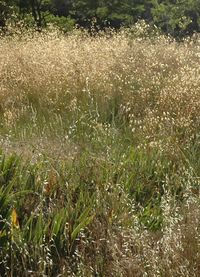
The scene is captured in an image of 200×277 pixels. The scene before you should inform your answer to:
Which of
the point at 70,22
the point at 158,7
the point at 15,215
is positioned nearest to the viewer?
the point at 15,215

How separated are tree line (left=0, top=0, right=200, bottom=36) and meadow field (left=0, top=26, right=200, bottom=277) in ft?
32.8

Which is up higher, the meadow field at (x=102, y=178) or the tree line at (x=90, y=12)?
the meadow field at (x=102, y=178)

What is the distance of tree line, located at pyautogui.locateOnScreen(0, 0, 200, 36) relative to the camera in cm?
1528

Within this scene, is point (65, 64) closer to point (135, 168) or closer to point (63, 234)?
point (135, 168)

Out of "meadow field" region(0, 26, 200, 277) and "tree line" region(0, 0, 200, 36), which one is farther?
"tree line" region(0, 0, 200, 36)

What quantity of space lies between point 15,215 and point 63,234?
0.86 ft

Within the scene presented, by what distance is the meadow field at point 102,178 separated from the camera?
2.04 m

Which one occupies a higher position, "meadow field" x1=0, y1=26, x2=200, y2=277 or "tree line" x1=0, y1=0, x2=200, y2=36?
"meadow field" x1=0, y1=26, x2=200, y2=277

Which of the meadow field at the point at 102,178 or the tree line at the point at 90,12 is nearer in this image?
the meadow field at the point at 102,178

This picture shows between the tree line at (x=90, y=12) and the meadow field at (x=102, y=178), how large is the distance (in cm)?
1001

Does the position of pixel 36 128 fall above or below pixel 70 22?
above

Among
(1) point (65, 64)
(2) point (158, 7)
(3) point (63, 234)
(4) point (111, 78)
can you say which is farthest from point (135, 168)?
(2) point (158, 7)

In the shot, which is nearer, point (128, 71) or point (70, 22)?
point (128, 71)

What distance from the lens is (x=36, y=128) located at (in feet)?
11.5
